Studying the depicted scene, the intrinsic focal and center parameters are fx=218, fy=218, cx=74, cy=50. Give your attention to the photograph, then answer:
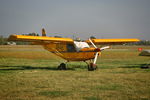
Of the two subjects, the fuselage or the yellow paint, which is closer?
the yellow paint

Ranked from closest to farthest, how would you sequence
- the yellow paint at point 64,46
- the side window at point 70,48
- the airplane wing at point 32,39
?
the airplane wing at point 32,39
the yellow paint at point 64,46
the side window at point 70,48

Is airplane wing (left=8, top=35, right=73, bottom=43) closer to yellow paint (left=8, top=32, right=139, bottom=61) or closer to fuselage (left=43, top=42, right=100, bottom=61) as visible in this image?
yellow paint (left=8, top=32, right=139, bottom=61)

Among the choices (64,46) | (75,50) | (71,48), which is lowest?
(75,50)

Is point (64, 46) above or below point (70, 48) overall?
above

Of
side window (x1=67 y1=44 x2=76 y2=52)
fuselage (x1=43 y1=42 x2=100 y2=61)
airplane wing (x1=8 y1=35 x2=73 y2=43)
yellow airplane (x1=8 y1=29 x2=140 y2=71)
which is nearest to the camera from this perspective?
airplane wing (x1=8 y1=35 x2=73 y2=43)

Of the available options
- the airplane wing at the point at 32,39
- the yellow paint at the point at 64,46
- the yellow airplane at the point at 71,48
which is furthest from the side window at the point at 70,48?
the airplane wing at the point at 32,39

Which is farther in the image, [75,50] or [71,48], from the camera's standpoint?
[71,48]

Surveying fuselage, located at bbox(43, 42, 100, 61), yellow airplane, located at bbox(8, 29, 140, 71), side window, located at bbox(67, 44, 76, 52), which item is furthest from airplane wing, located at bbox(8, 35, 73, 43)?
fuselage, located at bbox(43, 42, 100, 61)

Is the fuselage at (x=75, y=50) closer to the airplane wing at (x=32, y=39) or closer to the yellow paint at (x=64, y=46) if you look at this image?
the yellow paint at (x=64, y=46)

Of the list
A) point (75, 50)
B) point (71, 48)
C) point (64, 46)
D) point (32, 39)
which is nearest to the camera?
point (32, 39)

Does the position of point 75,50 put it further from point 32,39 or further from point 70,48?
point 32,39

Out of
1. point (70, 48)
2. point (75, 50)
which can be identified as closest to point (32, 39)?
point (70, 48)

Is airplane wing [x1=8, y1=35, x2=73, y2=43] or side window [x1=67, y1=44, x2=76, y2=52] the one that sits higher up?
airplane wing [x1=8, y1=35, x2=73, y2=43]

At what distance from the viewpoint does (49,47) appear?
62.3 ft
